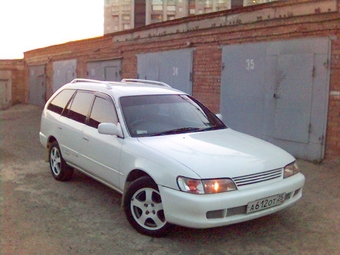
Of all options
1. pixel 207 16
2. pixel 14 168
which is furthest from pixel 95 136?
pixel 207 16

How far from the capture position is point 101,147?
17.4 feet

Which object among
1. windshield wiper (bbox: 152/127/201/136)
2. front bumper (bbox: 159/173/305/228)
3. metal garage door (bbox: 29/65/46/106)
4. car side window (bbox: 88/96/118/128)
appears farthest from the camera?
metal garage door (bbox: 29/65/46/106)

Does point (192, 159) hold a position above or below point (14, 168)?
above

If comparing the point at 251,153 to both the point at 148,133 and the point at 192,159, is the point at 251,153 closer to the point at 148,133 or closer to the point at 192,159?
the point at 192,159

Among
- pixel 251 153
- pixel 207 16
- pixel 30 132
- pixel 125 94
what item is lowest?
pixel 30 132

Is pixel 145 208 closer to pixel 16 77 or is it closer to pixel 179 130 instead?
pixel 179 130

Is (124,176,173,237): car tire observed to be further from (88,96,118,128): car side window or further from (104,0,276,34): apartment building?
(104,0,276,34): apartment building

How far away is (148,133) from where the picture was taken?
501 centimetres

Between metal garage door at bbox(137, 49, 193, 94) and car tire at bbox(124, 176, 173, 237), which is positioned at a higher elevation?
metal garage door at bbox(137, 49, 193, 94)

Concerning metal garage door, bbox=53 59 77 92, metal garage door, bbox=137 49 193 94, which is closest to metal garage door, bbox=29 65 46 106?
metal garage door, bbox=53 59 77 92

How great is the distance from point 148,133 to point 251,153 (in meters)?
1.27

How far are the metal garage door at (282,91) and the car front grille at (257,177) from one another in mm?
3413

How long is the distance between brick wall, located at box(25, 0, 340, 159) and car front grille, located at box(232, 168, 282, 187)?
337 cm

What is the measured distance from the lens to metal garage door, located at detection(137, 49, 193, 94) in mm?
10773
